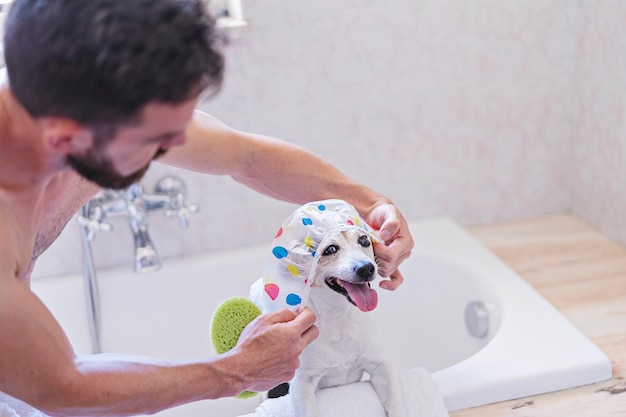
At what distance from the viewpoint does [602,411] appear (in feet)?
4.45

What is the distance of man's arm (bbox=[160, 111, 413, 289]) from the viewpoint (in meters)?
1.43

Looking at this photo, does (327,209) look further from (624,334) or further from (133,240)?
(133,240)

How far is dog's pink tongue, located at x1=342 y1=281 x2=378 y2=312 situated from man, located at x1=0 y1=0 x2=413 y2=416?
7 cm

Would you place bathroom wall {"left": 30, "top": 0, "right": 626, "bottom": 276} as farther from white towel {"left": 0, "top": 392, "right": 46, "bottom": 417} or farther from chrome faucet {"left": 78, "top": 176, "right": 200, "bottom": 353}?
white towel {"left": 0, "top": 392, "right": 46, "bottom": 417}

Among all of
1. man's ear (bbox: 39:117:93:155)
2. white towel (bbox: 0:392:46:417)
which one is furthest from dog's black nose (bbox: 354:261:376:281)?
white towel (bbox: 0:392:46:417)

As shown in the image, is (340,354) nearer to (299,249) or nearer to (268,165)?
(299,249)

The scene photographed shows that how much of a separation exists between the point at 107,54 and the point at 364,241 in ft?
1.50

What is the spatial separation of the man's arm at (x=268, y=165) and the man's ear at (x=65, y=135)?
0.46 m

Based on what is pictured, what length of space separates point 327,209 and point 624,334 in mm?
707

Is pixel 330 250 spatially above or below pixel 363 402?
above

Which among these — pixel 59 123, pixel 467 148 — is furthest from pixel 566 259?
pixel 59 123

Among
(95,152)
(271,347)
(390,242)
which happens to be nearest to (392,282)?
(390,242)

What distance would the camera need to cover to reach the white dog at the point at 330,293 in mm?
1126

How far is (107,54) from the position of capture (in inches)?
33.9
